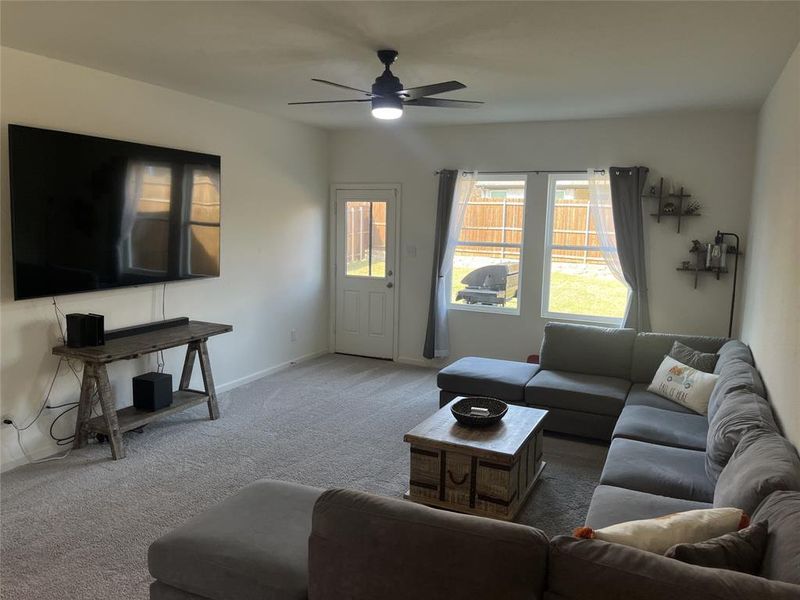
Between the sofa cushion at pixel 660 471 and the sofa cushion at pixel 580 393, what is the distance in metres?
1.02

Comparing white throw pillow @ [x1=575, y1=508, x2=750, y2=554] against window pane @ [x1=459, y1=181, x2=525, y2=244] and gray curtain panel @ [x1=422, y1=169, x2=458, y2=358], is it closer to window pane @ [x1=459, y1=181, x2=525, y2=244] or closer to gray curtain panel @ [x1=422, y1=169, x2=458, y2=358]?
window pane @ [x1=459, y1=181, x2=525, y2=244]

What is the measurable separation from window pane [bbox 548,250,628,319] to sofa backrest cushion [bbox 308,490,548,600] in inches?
183

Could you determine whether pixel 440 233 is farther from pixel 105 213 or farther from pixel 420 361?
pixel 105 213

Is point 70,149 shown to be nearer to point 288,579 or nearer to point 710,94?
point 288,579

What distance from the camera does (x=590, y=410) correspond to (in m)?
4.34

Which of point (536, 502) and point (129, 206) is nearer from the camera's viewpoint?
point (536, 502)

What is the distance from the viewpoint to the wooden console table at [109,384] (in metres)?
3.85

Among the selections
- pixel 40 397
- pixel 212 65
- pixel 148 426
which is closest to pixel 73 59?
pixel 212 65

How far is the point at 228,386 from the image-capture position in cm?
562

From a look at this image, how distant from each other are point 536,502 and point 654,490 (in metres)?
0.88

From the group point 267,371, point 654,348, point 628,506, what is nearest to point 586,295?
point 654,348

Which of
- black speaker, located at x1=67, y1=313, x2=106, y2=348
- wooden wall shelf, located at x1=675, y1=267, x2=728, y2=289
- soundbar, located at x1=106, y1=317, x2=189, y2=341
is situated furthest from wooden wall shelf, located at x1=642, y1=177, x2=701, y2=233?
black speaker, located at x1=67, y1=313, x2=106, y2=348

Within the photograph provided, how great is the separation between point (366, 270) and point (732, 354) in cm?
404

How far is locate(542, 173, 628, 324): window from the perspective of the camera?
19.2ft
